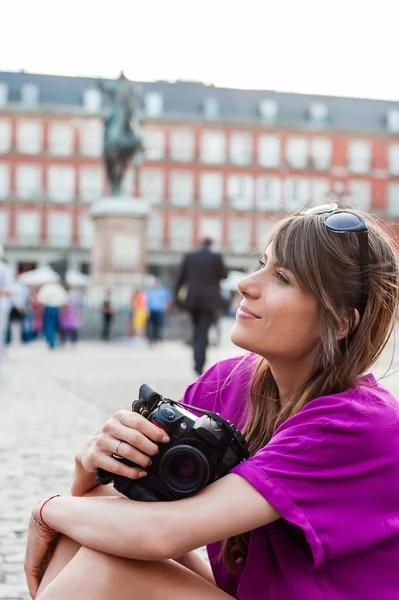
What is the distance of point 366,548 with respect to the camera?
1.62m

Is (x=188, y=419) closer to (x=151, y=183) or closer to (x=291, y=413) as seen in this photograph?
(x=291, y=413)

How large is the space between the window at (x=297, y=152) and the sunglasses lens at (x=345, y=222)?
2101 inches

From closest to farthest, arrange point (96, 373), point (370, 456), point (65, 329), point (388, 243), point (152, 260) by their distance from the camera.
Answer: point (370, 456) → point (388, 243) → point (96, 373) → point (65, 329) → point (152, 260)

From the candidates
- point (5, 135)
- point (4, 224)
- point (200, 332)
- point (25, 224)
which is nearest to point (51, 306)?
point (200, 332)

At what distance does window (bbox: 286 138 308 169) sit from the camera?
54.5 meters

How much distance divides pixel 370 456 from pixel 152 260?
166ft

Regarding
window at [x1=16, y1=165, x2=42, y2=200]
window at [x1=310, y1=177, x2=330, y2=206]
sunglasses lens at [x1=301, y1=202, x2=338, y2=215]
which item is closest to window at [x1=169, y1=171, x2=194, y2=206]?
window at [x1=310, y1=177, x2=330, y2=206]

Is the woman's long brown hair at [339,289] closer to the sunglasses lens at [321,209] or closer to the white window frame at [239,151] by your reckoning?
the sunglasses lens at [321,209]

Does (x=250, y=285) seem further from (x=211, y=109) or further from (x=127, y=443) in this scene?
(x=211, y=109)

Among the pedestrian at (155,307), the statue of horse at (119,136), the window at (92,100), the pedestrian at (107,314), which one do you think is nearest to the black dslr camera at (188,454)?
the pedestrian at (155,307)

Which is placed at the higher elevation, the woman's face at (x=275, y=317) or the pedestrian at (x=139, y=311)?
the woman's face at (x=275, y=317)

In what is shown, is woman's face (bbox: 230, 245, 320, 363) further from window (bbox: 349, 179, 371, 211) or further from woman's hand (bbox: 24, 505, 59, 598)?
window (bbox: 349, 179, 371, 211)

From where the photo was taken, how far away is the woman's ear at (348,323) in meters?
1.75

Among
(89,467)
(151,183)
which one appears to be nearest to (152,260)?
(151,183)
